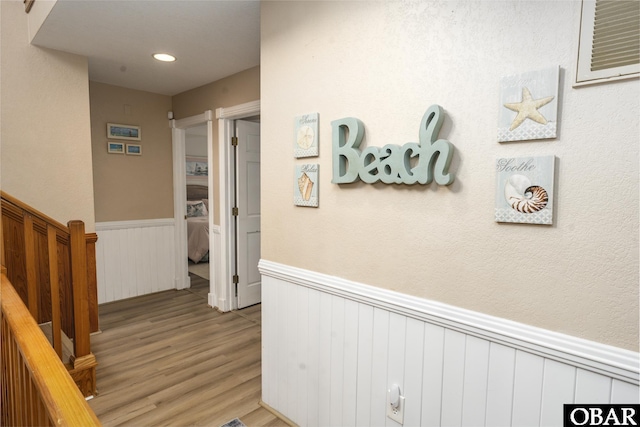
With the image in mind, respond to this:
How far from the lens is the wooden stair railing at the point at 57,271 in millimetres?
2193

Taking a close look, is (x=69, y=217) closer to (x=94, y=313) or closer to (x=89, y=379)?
(x=94, y=313)

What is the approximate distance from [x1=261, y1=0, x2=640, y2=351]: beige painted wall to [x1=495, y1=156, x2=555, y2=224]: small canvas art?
0.10ft

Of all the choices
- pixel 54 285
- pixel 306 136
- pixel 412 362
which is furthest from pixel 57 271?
pixel 412 362

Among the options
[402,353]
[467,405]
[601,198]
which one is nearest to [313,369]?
[402,353]

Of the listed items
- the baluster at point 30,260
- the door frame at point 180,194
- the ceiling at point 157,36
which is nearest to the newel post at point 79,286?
the baluster at point 30,260

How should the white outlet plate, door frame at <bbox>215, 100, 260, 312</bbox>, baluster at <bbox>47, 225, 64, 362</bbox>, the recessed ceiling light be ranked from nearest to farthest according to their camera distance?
the white outlet plate → baluster at <bbox>47, 225, 64, 362</bbox> → the recessed ceiling light → door frame at <bbox>215, 100, 260, 312</bbox>

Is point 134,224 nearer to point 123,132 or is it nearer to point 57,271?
point 123,132

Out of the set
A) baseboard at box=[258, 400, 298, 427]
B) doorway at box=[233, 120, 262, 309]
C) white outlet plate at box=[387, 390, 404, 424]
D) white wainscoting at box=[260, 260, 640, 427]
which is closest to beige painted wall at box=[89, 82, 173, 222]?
doorway at box=[233, 120, 262, 309]

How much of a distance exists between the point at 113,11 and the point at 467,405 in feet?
9.17

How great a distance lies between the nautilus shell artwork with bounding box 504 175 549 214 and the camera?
3.81ft

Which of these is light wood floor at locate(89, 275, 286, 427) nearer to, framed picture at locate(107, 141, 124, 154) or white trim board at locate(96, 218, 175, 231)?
white trim board at locate(96, 218, 175, 231)

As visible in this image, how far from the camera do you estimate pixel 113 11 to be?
7.24 ft

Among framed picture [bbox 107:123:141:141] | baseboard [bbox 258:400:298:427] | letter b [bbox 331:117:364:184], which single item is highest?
framed picture [bbox 107:123:141:141]

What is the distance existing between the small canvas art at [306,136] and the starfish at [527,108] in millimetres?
879
